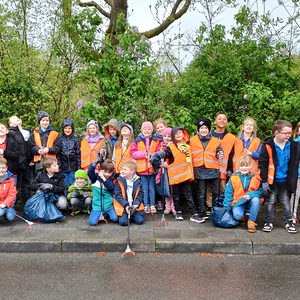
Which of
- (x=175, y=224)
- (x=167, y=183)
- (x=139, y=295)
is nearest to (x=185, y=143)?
(x=167, y=183)

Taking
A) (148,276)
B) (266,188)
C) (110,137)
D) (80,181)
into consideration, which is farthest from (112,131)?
(148,276)

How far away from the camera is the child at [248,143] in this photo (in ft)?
19.5

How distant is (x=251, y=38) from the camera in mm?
8578

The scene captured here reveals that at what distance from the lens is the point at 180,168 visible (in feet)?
19.2

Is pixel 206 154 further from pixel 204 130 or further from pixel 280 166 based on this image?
pixel 280 166

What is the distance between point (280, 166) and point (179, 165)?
172 centimetres

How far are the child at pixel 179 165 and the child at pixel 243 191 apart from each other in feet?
2.18

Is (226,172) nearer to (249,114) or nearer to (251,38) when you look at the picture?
(249,114)

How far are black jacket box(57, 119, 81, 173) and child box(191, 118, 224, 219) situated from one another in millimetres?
2487

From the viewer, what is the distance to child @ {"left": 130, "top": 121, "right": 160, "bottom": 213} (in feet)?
20.4

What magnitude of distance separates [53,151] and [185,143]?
264 centimetres

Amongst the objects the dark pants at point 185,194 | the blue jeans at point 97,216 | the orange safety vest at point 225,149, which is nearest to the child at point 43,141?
the blue jeans at point 97,216

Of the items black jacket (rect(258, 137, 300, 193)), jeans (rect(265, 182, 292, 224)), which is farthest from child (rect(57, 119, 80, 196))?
jeans (rect(265, 182, 292, 224))

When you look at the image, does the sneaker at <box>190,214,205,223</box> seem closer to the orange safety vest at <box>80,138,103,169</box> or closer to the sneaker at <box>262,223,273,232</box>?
the sneaker at <box>262,223,273,232</box>
